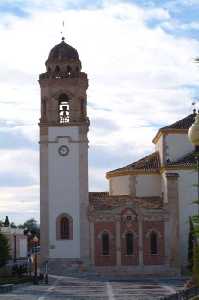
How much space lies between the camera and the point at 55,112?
48.9 m

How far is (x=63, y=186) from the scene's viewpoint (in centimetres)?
4831

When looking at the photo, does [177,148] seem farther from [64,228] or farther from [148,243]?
[64,228]

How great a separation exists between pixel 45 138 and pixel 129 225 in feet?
27.6

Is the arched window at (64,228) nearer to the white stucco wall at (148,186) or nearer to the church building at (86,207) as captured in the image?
the church building at (86,207)

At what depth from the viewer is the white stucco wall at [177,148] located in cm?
4984

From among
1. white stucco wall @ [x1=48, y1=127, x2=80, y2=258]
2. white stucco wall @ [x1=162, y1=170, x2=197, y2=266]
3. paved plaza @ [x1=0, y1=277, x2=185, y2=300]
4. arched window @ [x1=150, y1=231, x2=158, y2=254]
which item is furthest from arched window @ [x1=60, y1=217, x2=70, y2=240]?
white stucco wall @ [x1=162, y1=170, x2=197, y2=266]

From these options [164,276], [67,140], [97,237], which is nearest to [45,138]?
[67,140]

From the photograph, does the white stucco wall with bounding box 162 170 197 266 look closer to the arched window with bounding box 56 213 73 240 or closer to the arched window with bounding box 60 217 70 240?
the arched window with bounding box 56 213 73 240

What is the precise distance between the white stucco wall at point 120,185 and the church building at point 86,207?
6.97 feet

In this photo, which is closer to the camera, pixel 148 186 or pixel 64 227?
pixel 64 227

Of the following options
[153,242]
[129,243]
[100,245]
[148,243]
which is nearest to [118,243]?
[129,243]

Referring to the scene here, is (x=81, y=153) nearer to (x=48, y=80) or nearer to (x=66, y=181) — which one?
(x=66, y=181)

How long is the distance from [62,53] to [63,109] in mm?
4046

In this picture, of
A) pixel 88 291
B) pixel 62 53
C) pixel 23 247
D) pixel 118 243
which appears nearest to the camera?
pixel 88 291
